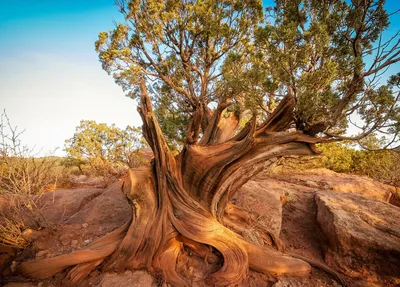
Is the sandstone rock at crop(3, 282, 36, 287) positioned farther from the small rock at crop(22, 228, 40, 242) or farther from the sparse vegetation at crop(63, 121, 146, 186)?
the sparse vegetation at crop(63, 121, 146, 186)

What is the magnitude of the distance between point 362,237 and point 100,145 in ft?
47.2

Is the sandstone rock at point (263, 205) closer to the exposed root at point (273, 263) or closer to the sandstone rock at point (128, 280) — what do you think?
the exposed root at point (273, 263)

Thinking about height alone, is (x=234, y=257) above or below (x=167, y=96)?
below

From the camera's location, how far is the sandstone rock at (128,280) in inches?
132

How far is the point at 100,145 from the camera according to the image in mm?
13938

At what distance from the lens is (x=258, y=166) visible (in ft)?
14.6

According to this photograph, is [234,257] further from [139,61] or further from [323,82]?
[139,61]

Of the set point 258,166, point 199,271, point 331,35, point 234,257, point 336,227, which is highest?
point 331,35

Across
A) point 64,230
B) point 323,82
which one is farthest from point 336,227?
point 64,230

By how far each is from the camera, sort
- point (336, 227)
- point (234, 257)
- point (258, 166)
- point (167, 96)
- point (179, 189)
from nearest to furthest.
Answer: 1. point (234, 257)
2. point (179, 189)
3. point (258, 166)
4. point (336, 227)
5. point (167, 96)

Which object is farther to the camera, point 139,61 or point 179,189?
point 139,61

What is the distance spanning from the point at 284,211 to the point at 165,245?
4.48 meters

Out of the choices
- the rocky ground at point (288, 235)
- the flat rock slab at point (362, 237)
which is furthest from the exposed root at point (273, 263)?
the flat rock slab at point (362, 237)

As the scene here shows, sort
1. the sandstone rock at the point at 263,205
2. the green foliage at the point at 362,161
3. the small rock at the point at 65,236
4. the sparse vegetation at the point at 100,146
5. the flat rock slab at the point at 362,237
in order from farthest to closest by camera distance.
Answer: the sparse vegetation at the point at 100,146, the green foliage at the point at 362,161, the sandstone rock at the point at 263,205, the small rock at the point at 65,236, the flat rock slab at the point at 362,237
